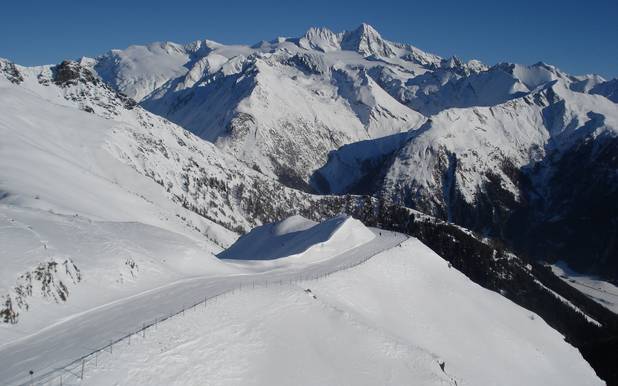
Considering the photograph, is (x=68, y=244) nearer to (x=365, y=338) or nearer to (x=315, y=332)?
(x=315, y=332)

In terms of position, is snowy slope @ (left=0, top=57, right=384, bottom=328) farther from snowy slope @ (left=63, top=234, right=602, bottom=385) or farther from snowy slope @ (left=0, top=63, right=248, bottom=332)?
snowy slope @ (left=63, top=234, right=602, bottom=385)

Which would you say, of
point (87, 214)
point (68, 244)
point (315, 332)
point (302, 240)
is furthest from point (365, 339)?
point (87, 214)

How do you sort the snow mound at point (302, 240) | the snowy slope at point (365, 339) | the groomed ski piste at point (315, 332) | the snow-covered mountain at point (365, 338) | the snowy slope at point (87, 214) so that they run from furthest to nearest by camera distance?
the snow mound at point (302, 240)
the snowy slope at point (87, 214)
the snow-covered mountain at point (365, 338)
the snowy slope at point (365, 339)
the groomed ski piste at point (315, 332)

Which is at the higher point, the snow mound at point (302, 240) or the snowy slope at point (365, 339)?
the snow mound at point (302, 240)

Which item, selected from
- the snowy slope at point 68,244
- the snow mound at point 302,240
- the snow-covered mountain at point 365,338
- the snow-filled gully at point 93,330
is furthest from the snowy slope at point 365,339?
the snowy slope at point 68,244

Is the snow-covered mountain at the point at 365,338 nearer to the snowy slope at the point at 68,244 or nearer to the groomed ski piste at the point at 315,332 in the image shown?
the groomed ski piste at the point at 315,332

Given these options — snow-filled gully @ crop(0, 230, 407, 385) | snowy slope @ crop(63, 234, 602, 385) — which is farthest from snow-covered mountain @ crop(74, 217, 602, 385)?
snow-filled gully @ crop(0, 230, 407, 385)
